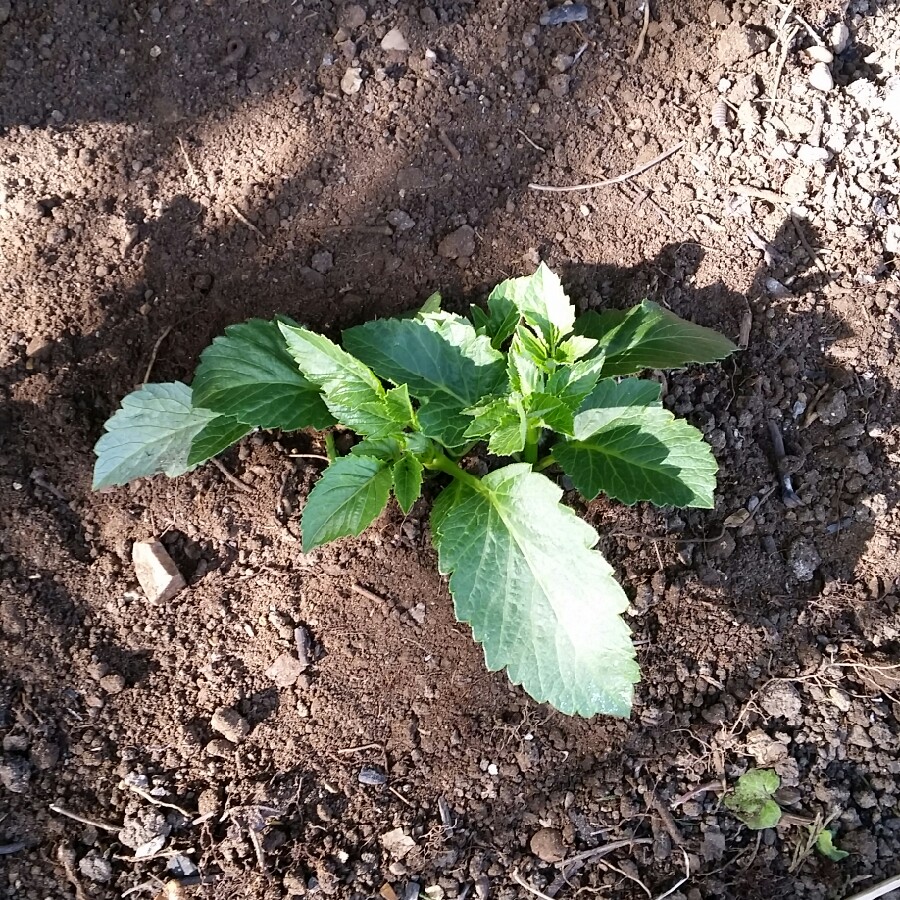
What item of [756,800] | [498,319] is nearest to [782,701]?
[756,800]

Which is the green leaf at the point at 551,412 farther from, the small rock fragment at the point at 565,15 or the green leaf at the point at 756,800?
the small rock fragment at the point at 565,15

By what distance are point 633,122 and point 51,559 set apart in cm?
214

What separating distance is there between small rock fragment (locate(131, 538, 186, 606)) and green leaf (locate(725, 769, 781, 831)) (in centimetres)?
166

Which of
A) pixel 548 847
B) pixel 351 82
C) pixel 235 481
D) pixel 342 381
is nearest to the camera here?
pixel 342 381

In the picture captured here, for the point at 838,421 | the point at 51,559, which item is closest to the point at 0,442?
the point at 51,559

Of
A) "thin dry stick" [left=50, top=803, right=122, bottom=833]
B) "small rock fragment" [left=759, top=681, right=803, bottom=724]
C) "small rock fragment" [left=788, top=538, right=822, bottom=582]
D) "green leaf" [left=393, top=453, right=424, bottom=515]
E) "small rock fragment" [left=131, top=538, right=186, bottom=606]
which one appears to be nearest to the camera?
"green leaf" [left=393, top=453, right=424, bottom=515]

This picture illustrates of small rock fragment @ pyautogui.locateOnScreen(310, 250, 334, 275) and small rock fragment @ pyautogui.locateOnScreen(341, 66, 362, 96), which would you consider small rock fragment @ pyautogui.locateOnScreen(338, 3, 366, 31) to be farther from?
small rock fragment @ pyautogui.locateOnScreen(310, 250, 334, 275)

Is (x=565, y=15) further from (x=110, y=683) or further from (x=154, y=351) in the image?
(x=110, y=683)

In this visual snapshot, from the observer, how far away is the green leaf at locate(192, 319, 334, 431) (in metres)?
2.12

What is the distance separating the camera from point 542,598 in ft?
6.60

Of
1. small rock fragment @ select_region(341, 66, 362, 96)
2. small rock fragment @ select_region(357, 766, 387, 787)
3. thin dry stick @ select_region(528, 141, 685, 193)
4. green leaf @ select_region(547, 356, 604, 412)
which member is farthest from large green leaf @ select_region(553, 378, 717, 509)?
small rock fragment @ select_region(341, 66, 362, 96)

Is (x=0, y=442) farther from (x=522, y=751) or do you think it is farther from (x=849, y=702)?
(x=849, y=702)

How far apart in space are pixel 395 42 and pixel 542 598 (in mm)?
1701

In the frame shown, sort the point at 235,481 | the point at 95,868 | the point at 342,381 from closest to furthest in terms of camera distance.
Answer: the point at 342,381 → the point at 95,868 → the point at 235,481
